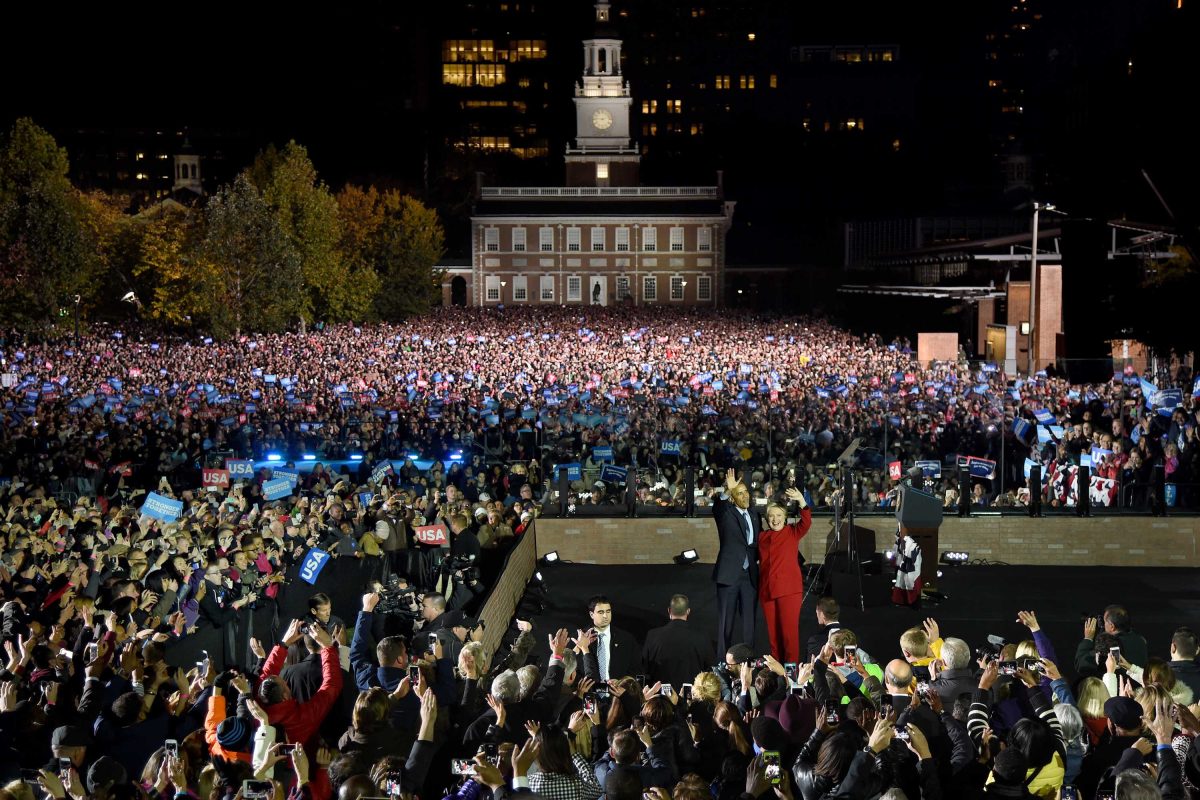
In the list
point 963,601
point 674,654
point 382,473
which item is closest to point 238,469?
point 382,473

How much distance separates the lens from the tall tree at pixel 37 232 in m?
47.9

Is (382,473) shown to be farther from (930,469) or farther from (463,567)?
(930,469)

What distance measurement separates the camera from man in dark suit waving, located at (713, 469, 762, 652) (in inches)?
411

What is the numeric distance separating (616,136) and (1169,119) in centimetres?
7694

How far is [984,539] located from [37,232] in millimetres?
42782

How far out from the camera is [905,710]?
278 inches

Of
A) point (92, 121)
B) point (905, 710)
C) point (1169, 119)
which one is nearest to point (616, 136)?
point (92, 121)

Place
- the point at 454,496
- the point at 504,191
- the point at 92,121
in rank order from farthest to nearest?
the point at 92,121 → the point at 504,191 → the point at 454,496

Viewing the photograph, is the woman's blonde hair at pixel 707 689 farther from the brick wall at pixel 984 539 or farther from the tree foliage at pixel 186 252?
the tree foliage at pixel 186 252

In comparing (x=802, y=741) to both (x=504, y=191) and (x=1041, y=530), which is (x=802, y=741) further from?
(x=504, y=191)

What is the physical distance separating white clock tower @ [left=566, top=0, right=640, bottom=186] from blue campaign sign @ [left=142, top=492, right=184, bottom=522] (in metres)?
84.6

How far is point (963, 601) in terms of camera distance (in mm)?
13414

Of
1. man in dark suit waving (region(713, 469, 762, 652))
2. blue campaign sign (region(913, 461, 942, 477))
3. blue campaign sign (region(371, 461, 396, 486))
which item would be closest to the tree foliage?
blue campaign sign (region(371, 461, 396, 486))

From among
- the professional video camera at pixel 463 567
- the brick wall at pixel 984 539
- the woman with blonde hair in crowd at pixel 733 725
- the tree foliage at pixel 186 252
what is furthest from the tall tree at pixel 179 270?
the woman with blonde hair in crowd at pixel 733 725
